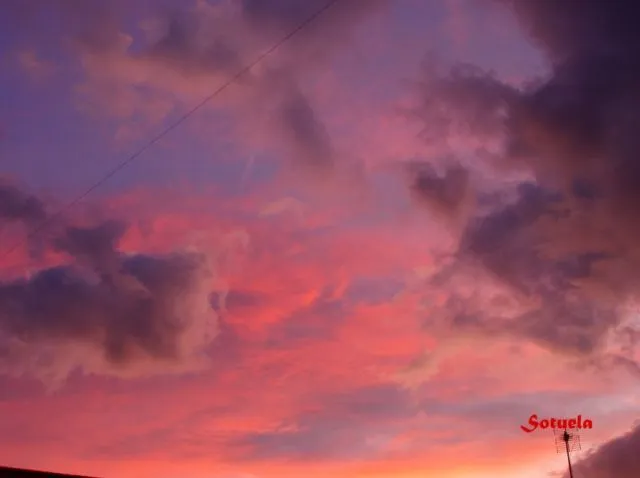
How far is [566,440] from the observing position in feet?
277

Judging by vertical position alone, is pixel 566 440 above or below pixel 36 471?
above

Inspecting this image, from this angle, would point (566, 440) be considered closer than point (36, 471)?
No

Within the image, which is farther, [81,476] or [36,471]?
[81,476]

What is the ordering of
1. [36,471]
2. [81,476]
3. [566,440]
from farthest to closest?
1. [566,440]
2. [81,476]
3. [36,471]

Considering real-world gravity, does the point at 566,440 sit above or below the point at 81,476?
above

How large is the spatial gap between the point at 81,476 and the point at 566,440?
206ft

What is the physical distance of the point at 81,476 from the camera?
40.6 metres

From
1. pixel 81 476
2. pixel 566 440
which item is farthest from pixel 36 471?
pixel 566 440

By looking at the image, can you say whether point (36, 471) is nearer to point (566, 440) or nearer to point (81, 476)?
point (81, 476)

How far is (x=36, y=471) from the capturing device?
38.0 meters

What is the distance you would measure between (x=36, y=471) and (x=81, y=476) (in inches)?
127

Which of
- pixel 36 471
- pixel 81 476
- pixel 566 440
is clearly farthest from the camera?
pixel 566 440
